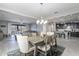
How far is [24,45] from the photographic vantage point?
2.12 meters

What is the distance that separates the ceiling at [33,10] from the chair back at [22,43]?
49 cm

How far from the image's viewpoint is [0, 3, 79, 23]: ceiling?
177cm

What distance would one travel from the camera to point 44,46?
2.14 m

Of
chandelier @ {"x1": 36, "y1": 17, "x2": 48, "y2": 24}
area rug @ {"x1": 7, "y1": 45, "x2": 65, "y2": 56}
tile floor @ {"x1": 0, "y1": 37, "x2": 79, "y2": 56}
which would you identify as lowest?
area rug @ {"x1": 7, "y1": 45, "x2": 65, "y2": 56}

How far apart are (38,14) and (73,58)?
4.76 feet

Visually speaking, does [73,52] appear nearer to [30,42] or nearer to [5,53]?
[30,42]

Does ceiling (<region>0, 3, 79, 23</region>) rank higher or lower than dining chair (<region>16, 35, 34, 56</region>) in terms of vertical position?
higher

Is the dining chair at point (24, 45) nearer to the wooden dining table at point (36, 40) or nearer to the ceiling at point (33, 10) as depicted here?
the wooden dining table at point (36, 40)

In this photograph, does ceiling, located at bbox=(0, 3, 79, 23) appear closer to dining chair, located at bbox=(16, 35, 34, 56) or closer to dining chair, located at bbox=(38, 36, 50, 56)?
dining chair, located at bbox=(16, 35, 34, 56)

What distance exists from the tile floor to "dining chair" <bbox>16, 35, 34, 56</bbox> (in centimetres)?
13

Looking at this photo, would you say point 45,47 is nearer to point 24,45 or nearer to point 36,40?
point 36,40

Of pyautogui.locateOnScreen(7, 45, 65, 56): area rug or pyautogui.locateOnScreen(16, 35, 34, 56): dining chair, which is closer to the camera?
pyautogui.locateOnScreen(7, 45, 65, 56): area rug

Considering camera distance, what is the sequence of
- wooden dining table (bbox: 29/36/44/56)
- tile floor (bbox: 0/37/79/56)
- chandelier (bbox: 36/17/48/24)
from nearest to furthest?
tile floor (bbox: 0/37/79/56)
chandelier (bbox: 36/17/48/24)
wooden dining table (bbox: 29/36/44/56)

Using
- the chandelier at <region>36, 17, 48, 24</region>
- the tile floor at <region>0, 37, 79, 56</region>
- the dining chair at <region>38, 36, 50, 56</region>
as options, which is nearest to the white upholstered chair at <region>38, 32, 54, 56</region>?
the dining chair at <region>38, 36, 50, 56</region>
